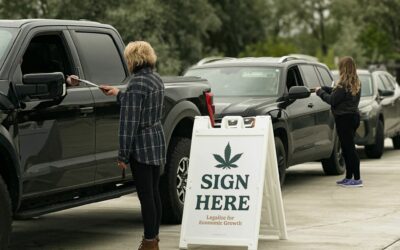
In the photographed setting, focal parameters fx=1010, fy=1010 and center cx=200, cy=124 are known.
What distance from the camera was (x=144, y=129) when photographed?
8227 millimetres

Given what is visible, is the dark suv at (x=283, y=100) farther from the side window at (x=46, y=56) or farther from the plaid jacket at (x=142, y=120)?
the plaid jacket at (x=142, y=120)

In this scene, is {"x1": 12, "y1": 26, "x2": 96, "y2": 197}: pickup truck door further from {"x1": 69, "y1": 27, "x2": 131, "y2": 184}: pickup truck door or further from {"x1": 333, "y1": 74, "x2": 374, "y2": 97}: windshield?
{"x1": 333, "y1": 74, "x2": 374, "y2": 97}: windshield

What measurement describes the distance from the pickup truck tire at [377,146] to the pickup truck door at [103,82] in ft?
32.3

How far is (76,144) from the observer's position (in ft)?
28.7

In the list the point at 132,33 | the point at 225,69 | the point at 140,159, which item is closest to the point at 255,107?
the point at 225,69

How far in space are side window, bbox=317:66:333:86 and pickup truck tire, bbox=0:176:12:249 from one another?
→ 8.41m

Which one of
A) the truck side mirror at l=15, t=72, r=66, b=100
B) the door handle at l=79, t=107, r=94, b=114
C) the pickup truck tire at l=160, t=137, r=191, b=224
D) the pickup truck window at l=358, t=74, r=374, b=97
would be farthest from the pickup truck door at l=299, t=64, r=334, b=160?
the truck side mirror at l=15, t=72, r=66, b=100

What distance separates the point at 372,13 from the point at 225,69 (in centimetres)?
5979

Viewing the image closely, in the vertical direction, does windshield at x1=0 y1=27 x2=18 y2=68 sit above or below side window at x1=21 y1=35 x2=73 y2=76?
above

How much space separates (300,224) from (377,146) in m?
8.73

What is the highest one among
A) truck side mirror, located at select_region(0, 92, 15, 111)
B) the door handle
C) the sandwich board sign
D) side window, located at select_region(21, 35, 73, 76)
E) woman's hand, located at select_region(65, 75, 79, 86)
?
side window, located at select_region(21, 35, 73, 76)

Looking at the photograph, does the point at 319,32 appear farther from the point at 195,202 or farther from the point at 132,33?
the point at 195,202

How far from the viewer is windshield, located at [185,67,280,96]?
13.8 metres

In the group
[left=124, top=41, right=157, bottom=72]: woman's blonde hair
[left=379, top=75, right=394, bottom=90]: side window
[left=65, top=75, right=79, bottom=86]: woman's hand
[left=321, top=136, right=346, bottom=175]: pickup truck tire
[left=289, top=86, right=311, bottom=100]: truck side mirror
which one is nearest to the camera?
[left=124, top=41, right=157, bottom=72]: woman's blonde hair
